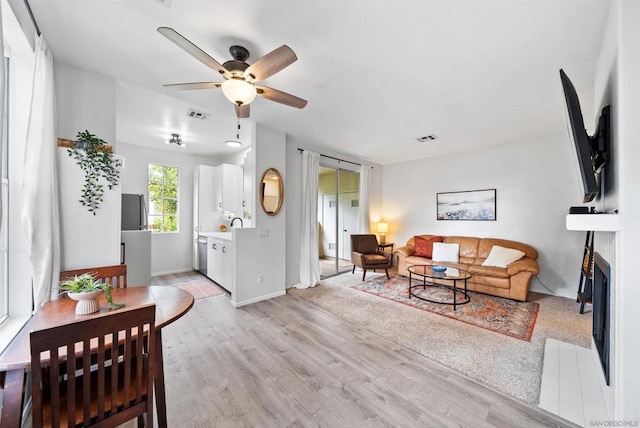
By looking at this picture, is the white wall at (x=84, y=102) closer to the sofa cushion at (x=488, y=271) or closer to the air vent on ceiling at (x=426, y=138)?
the air vent on ceiling at (x=426, y=138)

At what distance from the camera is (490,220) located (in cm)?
477

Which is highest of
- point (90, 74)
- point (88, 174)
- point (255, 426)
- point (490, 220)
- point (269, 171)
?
point (90, 74)

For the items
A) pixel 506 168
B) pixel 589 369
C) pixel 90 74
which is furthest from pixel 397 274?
pixel 90 74

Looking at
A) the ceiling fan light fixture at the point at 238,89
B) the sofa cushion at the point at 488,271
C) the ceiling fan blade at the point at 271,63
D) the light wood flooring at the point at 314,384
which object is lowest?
the light wood flooring at the point at 314,384

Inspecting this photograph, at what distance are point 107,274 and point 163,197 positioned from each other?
3833 mm

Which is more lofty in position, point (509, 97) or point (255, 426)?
point (509, 97)

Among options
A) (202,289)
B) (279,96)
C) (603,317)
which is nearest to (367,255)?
(202,289)

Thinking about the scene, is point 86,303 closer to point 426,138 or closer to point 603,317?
point 603,317

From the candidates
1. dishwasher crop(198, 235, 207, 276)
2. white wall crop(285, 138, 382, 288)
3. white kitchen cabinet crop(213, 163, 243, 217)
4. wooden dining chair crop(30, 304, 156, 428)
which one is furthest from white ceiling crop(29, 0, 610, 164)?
dishwasher crop(198, 235, 207, 276)

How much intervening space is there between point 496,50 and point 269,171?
9.83ft

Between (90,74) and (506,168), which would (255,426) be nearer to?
(90,74)

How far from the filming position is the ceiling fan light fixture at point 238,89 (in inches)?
74.9

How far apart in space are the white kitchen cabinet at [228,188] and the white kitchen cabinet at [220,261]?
85 centimetres

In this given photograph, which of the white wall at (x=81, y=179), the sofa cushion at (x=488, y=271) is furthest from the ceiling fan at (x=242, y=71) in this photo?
the sofa cushion at (x=488, y=271)
